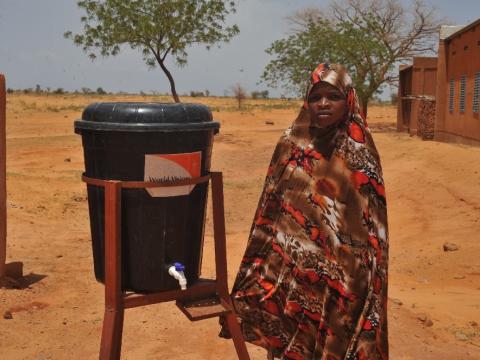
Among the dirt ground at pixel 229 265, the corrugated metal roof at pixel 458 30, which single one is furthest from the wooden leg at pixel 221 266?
the corrugated metal roof at pixel 458 30

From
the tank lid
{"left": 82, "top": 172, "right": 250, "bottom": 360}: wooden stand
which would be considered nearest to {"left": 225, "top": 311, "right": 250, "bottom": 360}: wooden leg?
{"left": 82, "top": 172, "right": 250, "bottom": 360}: wooden stand

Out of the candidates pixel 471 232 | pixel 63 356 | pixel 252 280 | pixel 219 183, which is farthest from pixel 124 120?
pixel 471 232

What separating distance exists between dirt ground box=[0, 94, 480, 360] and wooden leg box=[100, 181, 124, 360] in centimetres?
142

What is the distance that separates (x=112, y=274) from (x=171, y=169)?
→ 1.45 ft

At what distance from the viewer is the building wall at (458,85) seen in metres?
14.1

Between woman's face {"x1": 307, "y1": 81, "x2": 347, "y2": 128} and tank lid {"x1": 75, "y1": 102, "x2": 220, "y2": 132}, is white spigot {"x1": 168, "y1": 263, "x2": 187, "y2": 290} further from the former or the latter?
woman's face {"x1": 307, "y1": 81, "x2": 347, "y2": 128}

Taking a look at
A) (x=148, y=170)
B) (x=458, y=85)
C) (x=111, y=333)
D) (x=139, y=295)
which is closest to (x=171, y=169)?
(x=148, y=170)

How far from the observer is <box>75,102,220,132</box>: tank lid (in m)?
2.13

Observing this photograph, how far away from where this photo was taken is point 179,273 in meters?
2.26

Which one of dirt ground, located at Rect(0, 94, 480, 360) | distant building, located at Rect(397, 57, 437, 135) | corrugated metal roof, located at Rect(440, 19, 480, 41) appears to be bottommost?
dirt ground, located at Rect(0, 94, 480, 360)

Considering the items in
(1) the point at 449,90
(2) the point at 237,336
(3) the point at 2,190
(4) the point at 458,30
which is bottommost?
(2) the point at 237,336

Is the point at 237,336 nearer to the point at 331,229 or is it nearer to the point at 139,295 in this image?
the point at 139,295

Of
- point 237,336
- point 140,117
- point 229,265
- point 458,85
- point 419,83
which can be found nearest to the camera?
point 140,117

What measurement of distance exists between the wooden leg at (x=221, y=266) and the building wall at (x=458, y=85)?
40.8ft
